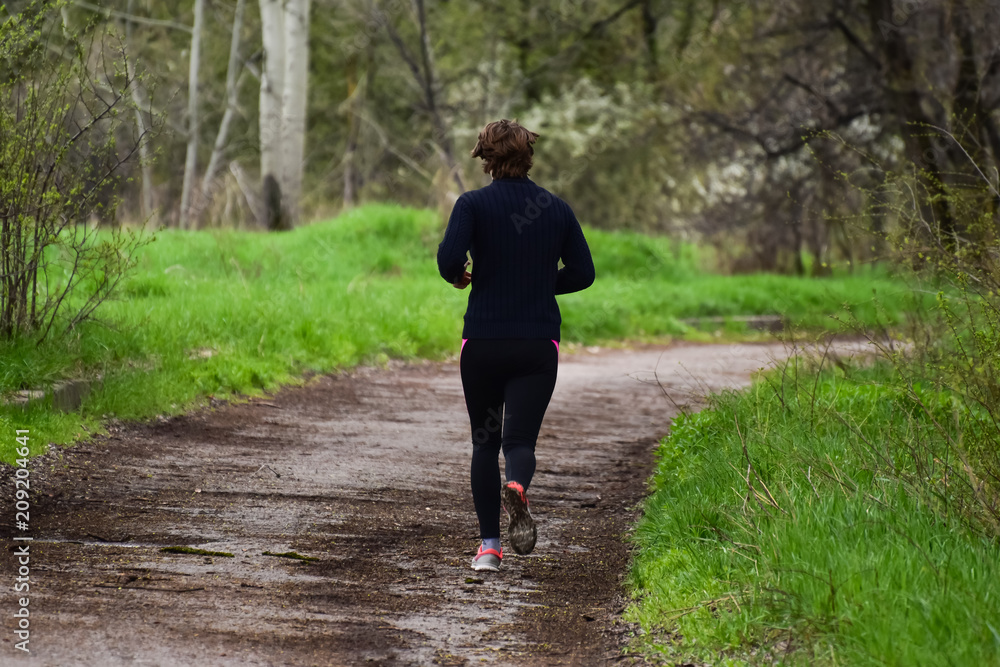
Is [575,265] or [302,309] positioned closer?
[575,265]

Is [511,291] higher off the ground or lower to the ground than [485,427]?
higher

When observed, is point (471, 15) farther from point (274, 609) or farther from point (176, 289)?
point (274, 609)

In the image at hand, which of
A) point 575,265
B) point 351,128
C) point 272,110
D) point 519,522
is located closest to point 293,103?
point 272,110

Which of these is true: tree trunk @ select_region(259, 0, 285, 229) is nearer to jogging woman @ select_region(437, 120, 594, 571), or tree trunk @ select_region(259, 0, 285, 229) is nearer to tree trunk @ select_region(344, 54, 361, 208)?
tree trunk @ select_region(344, 54, 361, 208)

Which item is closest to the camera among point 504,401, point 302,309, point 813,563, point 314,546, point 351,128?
point 813,563

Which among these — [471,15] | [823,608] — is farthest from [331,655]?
[471,15]

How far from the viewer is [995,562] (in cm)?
411

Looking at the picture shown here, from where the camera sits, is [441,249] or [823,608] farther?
[441,249]

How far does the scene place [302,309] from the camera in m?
12.7

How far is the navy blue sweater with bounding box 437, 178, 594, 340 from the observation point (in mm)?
4953

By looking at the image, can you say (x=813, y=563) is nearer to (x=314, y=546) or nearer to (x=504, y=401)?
(x=504, y=401)

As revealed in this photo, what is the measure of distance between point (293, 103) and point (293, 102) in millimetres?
23

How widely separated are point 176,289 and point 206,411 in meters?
3.79

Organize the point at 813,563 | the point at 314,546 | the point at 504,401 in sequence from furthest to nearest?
the point at 314,546 < the point at 504,401 < the point at 813,563
